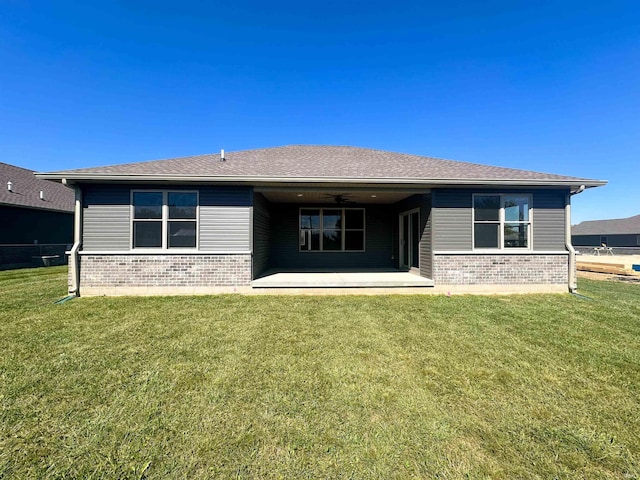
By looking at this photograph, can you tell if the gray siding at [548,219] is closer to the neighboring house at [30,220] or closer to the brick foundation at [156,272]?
the brick foundation at [156,272]

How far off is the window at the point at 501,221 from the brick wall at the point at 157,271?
6899mm

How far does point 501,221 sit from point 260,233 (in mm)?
7179

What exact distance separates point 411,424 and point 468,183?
6472 mm

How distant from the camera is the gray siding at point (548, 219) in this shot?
7441mm

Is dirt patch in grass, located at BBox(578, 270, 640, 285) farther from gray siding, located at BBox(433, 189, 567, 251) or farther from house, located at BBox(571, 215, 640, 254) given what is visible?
house, located at BBox(571, 215, 640, 254)

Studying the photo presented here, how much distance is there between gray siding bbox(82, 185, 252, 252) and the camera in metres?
6.82

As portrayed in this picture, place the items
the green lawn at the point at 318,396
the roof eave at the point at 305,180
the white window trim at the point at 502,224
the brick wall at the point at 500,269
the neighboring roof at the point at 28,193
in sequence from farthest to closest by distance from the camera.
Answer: the neighboring roof at the point at 28,193
the white window trim at the point at 502,224
the brick wall at the point at 500,269
the roof eave at the point at 305,180
the green lawn at the point at 318,396

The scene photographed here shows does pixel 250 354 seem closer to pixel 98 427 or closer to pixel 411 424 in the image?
pixel 98 427

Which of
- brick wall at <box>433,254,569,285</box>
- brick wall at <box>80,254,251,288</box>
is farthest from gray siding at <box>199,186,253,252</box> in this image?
brick wall at <box>433,254,569,285</box>

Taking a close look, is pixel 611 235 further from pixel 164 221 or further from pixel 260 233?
pixel 164 221

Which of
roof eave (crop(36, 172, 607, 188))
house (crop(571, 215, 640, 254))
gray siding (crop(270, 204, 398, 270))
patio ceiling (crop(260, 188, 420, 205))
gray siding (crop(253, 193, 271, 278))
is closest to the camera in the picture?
roof eave (crop(36, 172, 607, 188))

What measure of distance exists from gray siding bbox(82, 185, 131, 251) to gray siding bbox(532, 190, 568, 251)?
36.4 ft

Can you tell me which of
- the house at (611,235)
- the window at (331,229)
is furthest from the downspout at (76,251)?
the house at (611,235)

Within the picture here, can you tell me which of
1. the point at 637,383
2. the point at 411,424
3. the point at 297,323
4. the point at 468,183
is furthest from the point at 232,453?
the point at 468,183
